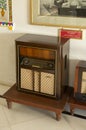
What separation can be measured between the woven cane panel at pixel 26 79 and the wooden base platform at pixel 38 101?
8cm

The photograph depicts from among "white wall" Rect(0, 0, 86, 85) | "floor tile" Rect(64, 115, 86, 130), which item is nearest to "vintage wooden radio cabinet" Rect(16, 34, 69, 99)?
"white wall" Rect(0, 0, 86, 85)

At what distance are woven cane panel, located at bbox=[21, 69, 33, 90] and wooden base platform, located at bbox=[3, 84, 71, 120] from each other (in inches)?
3.3

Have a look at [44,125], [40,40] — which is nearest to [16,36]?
[40,40]

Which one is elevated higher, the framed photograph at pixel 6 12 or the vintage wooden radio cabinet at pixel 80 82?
the framed photograph at pixel 6 12

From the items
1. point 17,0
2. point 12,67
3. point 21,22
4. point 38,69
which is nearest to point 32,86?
point 38,69

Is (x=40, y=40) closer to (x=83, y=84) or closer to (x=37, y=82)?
(x=37, y=82)

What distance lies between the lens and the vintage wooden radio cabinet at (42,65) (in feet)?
6.30

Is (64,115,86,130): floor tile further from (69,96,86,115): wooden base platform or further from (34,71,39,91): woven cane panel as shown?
(34,71,39,91): woven cane panel

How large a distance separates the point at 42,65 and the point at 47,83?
7.2 inches

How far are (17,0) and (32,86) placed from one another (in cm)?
91

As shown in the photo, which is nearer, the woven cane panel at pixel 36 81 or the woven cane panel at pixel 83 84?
the woven cane panel at pixel 83 84

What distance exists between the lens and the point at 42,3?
6.83 feet

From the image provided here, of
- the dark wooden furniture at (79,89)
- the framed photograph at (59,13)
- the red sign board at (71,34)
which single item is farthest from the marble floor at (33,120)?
the framed photograph at (59,13)

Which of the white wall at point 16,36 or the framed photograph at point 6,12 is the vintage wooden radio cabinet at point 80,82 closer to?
the white wall at point 16,36
